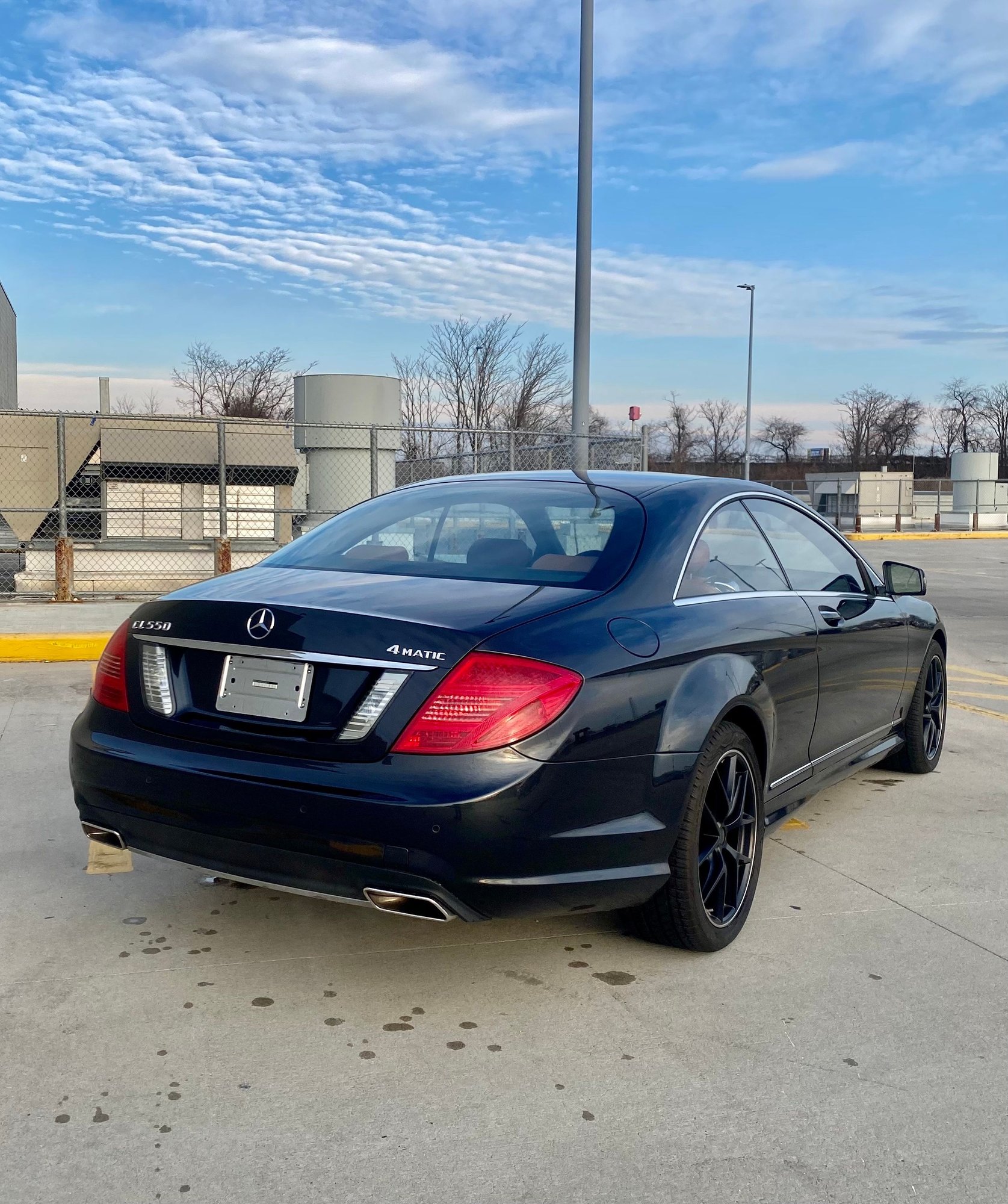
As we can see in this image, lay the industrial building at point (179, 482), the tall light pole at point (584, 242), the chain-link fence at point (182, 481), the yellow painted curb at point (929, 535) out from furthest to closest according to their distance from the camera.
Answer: the yellow painted curb at point (929, 535) < the industrial building at point (179, 482) < the chain-link fence at point (182, 481) < the tall light pole at point (584, 242)

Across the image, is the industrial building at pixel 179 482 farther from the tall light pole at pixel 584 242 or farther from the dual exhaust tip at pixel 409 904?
the dual exhaust tip at pixel 409 904

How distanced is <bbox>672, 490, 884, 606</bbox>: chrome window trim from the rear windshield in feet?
0.59

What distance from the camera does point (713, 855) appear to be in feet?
11.7

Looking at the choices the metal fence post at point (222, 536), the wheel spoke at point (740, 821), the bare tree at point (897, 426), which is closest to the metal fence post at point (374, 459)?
the metal fence post at point (222, 536)

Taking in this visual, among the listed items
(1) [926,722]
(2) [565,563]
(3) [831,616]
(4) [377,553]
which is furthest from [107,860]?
(1) [926,722]

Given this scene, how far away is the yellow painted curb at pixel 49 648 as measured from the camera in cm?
990

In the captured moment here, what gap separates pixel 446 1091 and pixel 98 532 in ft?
51.8

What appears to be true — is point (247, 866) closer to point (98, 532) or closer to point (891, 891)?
point (891, 891)

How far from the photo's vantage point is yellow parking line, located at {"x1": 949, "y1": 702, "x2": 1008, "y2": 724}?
7.66 metres

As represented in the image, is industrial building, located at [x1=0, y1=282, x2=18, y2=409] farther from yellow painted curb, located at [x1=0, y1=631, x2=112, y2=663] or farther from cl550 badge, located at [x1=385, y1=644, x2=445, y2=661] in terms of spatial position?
cl550 badge, located at [x1=385, y1=644, x2=445, y2=661]

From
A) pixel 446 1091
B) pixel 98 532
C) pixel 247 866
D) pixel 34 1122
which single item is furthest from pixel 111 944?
pixel 98 532

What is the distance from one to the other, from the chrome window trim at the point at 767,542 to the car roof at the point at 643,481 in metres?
0.02

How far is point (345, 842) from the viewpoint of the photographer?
9.66 ft

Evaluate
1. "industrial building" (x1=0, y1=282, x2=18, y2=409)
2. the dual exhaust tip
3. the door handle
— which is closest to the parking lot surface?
the dual exhaust tip
